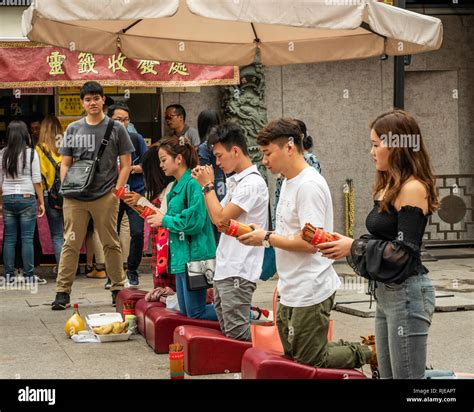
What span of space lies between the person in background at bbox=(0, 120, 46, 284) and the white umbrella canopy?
2.91 m

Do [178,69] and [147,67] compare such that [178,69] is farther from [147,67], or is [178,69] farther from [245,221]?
[245,221]

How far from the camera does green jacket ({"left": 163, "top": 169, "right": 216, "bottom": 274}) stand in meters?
7.39

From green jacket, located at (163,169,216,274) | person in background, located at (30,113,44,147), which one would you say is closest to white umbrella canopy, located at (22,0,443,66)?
green jacket, located at (163,169,216,274)

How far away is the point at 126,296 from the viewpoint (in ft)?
29.4

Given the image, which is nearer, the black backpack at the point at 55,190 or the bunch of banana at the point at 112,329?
the bunch of banana at the point at 112,329

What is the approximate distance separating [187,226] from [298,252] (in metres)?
1.84

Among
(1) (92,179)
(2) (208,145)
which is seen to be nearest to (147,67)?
(2) (208,145)

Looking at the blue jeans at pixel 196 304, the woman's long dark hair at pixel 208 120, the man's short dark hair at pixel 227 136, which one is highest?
the woman's long dark hair at pixel 208 120

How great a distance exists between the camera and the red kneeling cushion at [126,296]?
887cm

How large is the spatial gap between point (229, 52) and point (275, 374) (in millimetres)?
4726

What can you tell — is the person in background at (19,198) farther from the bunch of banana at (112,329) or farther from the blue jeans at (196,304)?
the blue jeans at (196,304)

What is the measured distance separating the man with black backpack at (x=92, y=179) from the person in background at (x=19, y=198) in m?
2.27

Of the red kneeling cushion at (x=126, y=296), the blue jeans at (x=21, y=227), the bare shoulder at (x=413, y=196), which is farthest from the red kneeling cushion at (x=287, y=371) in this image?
the blue jeans at (x=21, y=227)

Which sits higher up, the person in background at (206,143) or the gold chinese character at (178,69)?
the gold chinese character at (178,69)
